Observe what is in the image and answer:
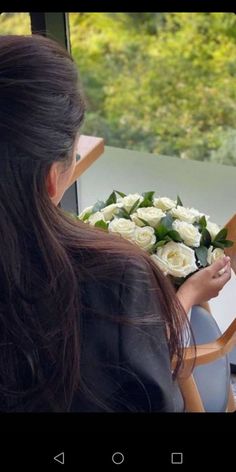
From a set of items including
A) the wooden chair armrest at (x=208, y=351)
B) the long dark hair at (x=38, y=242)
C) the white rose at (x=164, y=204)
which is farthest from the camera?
the white rose at (x=164, y=204)

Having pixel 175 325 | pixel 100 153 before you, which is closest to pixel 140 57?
pixel 100 153

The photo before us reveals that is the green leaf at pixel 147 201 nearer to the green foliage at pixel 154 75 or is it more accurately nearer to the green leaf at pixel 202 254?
the green leaf at pixel 202 254

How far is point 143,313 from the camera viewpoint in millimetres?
736

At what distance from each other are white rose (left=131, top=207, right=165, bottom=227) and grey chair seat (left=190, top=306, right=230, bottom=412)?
18 centimetres

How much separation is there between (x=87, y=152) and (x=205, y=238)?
0.24 meters

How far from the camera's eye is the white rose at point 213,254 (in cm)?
108

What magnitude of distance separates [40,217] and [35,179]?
0.04 meters

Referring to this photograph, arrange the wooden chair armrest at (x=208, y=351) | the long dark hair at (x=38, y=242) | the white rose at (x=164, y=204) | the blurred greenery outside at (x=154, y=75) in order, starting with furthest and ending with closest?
the blurred greenery outside at (x=154, y=75), the white rose at (x=164, y=204), the wooden chair armrest at (x=208, y=351), the long dark hair at (x=38, y=242)

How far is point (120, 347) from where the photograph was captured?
729 mm

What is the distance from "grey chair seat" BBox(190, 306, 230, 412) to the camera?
3.51 ft

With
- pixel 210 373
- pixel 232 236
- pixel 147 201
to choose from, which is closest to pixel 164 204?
pixel 147 201

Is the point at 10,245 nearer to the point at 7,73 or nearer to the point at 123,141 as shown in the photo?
the point at 7,73

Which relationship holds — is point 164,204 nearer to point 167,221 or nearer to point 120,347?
point 167,221

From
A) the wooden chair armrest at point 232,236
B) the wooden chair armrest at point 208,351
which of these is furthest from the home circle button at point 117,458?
the wooden chair armrest at point 232,236
